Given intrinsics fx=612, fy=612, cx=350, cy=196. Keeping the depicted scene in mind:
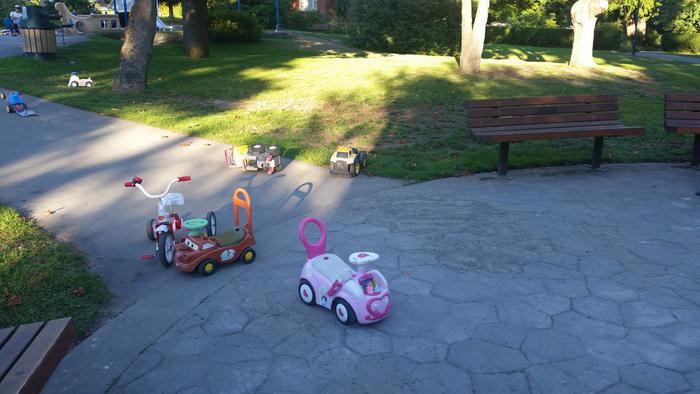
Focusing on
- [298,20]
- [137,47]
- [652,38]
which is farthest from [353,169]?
[652,38]

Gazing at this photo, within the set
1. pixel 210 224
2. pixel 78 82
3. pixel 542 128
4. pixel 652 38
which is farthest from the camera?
pixel 652 38

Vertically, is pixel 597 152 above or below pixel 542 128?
below

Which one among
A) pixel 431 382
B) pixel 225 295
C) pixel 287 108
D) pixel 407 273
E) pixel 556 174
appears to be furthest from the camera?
pixel 287 108

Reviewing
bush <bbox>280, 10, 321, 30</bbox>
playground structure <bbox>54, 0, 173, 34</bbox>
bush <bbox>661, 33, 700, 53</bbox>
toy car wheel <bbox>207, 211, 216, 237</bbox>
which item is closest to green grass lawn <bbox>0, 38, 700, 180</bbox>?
toy car wheel <bbox>207, 211, 216, 237</bbox>

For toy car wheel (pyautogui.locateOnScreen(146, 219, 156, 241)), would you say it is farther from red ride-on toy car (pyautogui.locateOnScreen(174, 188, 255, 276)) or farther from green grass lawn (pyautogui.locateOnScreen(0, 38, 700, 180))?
green grass lawn (pyautogui.locateOnScreen(0, 38, 700, 180))

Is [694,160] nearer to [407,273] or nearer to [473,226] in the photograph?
[473,226]

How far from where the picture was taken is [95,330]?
14.2 feet

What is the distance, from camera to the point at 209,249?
517 centimetres

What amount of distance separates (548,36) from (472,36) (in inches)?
931

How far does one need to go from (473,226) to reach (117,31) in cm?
3054

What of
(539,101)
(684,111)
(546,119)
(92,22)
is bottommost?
(546,119)

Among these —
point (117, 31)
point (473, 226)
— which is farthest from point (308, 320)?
point (117, 31)

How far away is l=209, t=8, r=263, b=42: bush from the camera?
27750 mm

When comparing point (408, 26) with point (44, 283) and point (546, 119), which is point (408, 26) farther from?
point (44, 283)
